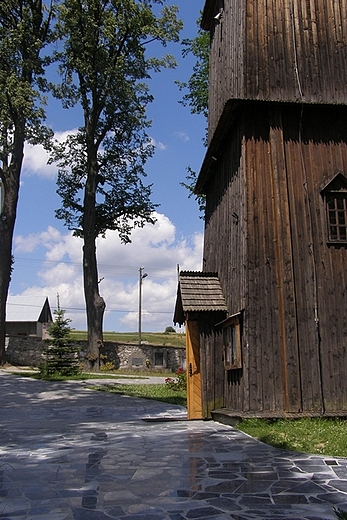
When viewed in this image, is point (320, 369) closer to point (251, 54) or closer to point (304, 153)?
point (304, 153)

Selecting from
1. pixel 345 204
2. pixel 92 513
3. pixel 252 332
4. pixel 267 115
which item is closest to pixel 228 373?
pixel 252 332

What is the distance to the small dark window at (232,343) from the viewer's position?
9781mm

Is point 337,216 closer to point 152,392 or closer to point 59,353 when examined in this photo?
point 152,392

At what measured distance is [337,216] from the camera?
406 inches

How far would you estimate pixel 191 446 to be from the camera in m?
8.16

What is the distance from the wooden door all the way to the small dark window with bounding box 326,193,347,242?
3801 mm

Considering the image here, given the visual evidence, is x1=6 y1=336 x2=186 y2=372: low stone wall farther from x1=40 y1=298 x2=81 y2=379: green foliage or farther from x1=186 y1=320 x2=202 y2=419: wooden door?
x1=186 y1=320 x2=202 y2=419: wooden door

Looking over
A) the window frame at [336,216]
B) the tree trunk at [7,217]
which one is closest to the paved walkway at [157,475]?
the window frame at [336,216]

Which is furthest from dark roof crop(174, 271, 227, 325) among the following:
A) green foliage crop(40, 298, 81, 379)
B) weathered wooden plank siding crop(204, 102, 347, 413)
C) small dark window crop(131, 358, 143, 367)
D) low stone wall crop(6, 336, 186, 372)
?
small dark window crop(131, 358, 143, 367)

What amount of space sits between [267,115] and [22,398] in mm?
11245

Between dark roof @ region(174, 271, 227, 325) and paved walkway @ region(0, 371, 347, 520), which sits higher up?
dark roof @ region(174, 271, 227, 325)

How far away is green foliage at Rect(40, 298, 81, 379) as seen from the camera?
2367cm

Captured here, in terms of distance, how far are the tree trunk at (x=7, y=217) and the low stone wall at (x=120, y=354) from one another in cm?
388

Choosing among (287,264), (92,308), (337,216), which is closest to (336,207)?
(337,216)
